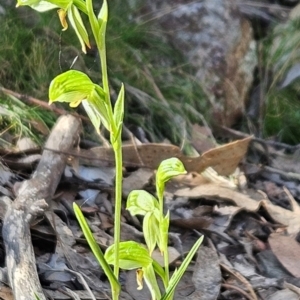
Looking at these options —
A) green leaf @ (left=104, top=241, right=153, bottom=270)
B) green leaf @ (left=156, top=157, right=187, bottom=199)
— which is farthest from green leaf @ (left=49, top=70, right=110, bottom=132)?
green leaf @ (left=104, top=241, right=153, bottom=270)

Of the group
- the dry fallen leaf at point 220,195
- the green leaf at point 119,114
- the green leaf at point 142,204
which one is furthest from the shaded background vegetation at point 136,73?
the green leaf at point 119,114

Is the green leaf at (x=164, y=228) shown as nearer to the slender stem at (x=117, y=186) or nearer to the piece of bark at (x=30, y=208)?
the slender stem at (x=117, y=186)

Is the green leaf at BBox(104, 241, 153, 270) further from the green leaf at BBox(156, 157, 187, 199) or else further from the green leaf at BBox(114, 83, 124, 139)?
the green leaf at BBox(114, 83, 124, 139)

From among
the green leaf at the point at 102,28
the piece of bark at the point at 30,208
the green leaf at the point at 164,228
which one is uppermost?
the green leaf at the point at 102,28

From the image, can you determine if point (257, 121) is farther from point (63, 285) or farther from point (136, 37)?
point (63, 285)

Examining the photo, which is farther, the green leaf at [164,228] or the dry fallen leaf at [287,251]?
the dry fallen leaf at [287,251]

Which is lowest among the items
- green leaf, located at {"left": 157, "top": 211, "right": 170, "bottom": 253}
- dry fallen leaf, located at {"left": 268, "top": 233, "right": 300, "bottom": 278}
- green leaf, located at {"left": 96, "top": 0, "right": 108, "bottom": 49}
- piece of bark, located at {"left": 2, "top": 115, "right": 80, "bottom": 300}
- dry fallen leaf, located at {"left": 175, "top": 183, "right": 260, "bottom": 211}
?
dry fallen leaf, located at {"left": 268, "top": 233, "right": 300, "bottom": 278}

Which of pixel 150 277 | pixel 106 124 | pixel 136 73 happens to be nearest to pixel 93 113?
pixel 106 124
